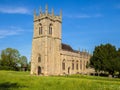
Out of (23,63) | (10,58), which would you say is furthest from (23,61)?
(10,58)

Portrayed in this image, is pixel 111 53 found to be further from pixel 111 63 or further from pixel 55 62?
pixel 55 62

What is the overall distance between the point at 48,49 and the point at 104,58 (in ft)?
60.9

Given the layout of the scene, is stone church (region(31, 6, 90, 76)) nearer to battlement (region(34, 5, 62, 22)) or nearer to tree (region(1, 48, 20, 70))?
battlement (region(34, 5, 62, 22))

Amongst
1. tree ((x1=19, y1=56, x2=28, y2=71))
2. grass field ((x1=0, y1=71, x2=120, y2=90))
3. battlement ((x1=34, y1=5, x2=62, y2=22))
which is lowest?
grass field ((x1=0, y1=71, x2=120, y2=90))

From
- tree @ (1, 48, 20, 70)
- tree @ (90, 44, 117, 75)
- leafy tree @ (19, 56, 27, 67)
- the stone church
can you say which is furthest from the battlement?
leafy tree @ (19, 56, 27, 67)

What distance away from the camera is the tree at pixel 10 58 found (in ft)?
346

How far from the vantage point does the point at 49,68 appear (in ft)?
224

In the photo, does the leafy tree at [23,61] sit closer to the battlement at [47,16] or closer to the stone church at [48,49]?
the stone church at [48,49]

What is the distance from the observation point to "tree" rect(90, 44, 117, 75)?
222 feet

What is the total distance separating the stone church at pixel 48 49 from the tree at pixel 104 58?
34.3 ft

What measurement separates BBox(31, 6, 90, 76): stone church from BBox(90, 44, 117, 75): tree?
10450 millimetres

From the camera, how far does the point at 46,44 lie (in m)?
68.6

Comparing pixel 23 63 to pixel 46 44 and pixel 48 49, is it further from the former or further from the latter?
pixel 46 44

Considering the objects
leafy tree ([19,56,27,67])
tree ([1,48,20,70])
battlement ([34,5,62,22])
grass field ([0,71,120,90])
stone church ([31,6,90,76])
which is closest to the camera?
grass field ([0,71,120,90])
